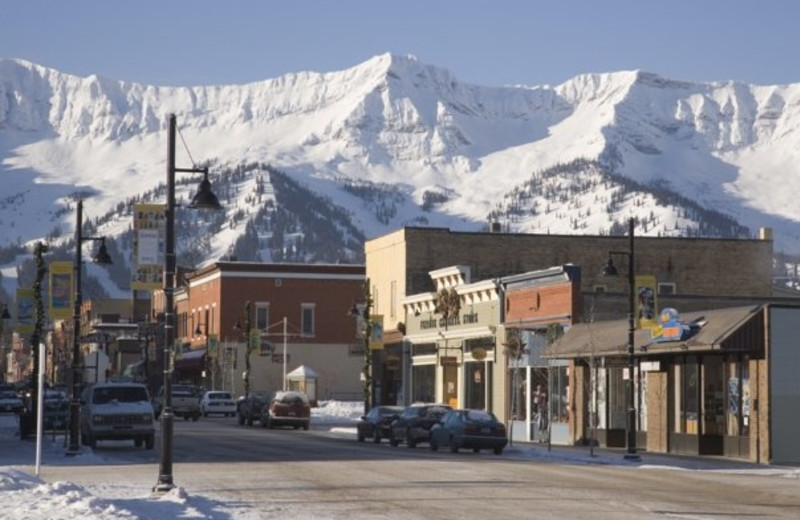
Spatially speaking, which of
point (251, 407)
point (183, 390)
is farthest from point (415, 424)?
point (183, 390)

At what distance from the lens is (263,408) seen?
78.6m

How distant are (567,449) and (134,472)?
2209 cm

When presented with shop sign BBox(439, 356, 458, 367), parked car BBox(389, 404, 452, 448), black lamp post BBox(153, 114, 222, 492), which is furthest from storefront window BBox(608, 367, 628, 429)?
black lamp post BBox(153, 114, 222, 492)

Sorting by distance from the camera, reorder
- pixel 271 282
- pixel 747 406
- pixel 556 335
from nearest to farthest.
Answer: pixel 747 406, pixel 556 335, pixel 271 282

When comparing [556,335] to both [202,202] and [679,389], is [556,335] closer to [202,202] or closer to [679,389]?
[679,389]

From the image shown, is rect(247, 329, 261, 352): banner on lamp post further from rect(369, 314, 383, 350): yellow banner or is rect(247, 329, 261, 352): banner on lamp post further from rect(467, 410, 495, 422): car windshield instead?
rect(467, 410, 495, 422): car windshield

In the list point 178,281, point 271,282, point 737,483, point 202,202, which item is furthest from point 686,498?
point 178,281

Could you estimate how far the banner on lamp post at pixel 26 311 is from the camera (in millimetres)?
67625

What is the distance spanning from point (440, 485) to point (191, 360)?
96.0 meters

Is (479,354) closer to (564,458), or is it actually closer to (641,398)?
(641,398)

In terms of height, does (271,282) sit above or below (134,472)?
above

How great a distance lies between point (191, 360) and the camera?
424 ft

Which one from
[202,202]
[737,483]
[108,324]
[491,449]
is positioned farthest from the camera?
[108,324]

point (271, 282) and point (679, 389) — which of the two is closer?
point (679, 389)
